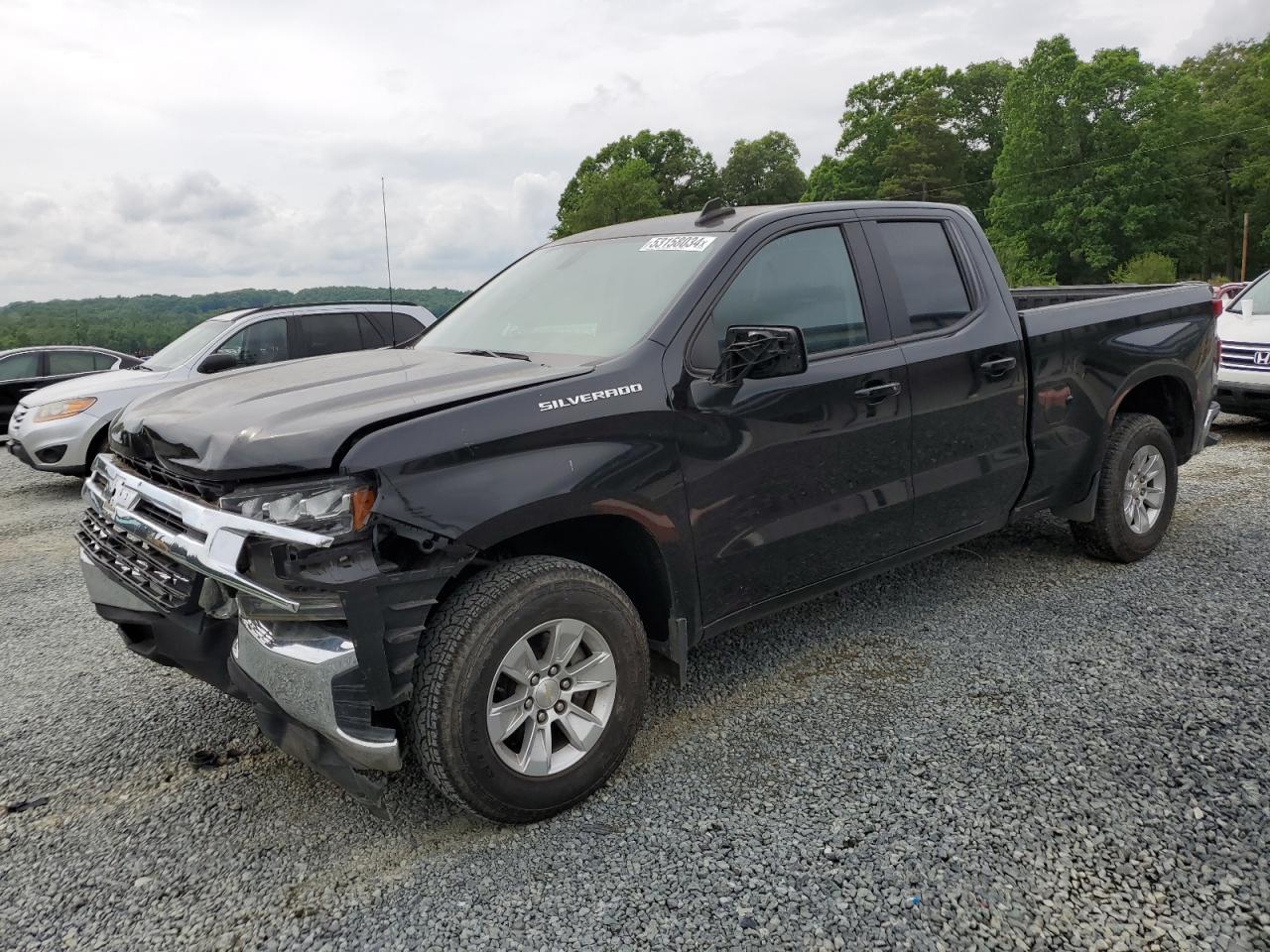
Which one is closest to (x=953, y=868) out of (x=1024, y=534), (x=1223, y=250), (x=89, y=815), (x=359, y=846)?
(x=359, y=846)

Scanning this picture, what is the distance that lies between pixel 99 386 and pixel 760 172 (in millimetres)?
71284

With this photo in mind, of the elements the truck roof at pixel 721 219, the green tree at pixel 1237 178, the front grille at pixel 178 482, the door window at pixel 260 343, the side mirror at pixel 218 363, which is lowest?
the front grille at pixel 178 482

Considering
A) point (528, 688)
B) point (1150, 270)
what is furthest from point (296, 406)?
point (1150, 270)

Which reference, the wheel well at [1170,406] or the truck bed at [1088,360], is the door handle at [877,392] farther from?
the wheel well at [1170,406]

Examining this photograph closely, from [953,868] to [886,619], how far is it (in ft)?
6.31

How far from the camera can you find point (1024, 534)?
5.71 m

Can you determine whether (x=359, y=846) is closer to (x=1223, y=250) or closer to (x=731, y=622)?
(x=731, y=622)

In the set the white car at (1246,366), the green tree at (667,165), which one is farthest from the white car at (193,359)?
the green tree at (667,165)

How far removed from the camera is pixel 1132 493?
4.96 metres

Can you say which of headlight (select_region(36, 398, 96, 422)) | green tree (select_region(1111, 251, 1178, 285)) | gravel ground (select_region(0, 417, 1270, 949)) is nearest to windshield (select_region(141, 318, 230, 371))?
headlight (select_region(36, 398, 96, 422))

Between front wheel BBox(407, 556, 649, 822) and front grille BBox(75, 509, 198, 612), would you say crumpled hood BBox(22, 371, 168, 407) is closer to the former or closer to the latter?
front grille BBox(75, 509, 198, 612)

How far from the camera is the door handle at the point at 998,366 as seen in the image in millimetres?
4051

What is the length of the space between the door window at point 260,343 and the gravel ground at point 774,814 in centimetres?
523

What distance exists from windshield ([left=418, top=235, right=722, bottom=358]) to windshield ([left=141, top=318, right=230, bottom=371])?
603 centimetres
